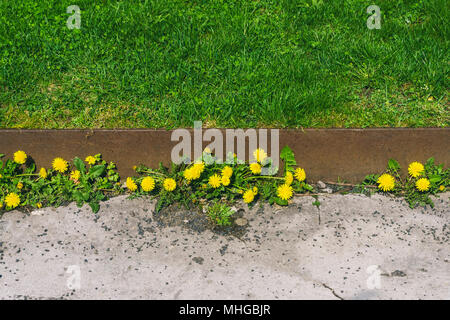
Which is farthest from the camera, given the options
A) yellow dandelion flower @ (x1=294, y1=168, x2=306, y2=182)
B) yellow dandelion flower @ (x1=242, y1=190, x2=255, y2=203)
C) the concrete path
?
yellow dandelion flower @ (x1=294, y1=168, x2=306, y2=182)

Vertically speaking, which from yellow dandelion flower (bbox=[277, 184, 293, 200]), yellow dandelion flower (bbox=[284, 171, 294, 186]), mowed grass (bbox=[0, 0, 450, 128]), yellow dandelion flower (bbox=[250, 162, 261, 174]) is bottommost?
yellow dandelion flower (bbox=[277, 184, 293, 200])

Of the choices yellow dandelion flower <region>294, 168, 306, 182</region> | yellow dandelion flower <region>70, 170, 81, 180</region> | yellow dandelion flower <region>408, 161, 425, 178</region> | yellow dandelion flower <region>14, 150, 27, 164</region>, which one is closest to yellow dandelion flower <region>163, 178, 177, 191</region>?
yellow dandelion flower <region>70, 170, 81, 180</region>

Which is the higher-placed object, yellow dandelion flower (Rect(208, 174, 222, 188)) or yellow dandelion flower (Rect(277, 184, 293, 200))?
yellow dandelion flower (Rect(208, 174, 222, 188))

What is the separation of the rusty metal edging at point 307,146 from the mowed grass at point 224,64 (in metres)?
0.13

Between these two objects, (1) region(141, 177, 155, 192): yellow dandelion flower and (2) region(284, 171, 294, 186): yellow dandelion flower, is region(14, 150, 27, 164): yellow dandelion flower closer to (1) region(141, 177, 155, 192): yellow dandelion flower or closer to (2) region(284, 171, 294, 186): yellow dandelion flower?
(1) region(141, 177, 155, 192): yellow dandelion flower

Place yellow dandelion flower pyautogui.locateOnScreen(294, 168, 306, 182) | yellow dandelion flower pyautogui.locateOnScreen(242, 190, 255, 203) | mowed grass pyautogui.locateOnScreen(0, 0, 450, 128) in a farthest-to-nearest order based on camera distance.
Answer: mowed grass pyautogui.locateOnScreen(0, 0, 450, 128) → yellow dandelion flower pyautogui.locateOnScreen(294, 168, 306, 182) → yellow dandelion flower pyautogui.locateOnScreen(242, 190, 255, 203)

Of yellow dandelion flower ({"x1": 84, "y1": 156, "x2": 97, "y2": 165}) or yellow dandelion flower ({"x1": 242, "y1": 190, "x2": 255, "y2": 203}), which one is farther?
yellow dandelion flower ({"x1": 84, "y1": 156, "x2": 97, "y2": 165})

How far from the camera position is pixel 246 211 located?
11.2 ft

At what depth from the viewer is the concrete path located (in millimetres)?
2857

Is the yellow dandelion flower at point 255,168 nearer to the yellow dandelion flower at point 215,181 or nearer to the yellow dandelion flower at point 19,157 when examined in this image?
the yellow dandelion flower at point 215,181

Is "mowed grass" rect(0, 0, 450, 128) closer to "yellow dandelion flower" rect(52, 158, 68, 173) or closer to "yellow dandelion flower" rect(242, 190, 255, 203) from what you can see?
"yellow dandelion flower" rect(52, 158, 68, 173)

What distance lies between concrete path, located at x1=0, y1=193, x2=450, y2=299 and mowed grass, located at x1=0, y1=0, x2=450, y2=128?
69cm

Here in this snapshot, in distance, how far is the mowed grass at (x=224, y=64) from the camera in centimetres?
365
